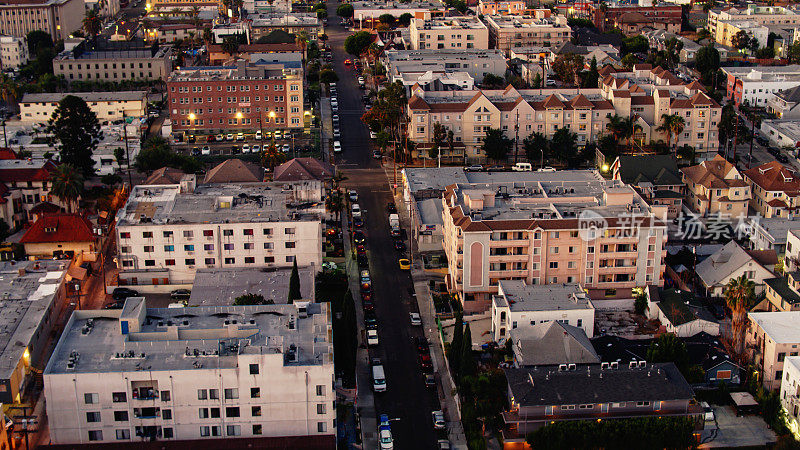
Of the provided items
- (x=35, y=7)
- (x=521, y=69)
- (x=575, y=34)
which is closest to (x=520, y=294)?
(x=521, y=69)

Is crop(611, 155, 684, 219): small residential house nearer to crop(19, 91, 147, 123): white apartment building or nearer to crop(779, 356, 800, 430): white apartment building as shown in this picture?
crop(779, 356, 800, 430): white apartment building

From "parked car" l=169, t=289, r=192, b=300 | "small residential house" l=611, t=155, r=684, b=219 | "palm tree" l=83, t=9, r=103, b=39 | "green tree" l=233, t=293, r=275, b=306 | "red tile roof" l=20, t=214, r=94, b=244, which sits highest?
"palm tree" l=83, t=9, r=103, b=39

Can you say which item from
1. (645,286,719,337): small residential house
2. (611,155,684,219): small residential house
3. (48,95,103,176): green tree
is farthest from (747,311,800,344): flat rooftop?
(48,95,103,176): green tree

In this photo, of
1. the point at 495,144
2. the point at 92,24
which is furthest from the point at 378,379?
the point at 92,24

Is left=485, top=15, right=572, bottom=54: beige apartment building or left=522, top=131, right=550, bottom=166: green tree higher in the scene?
left=485, top=15, right=572, bottom=54: beige apartment building

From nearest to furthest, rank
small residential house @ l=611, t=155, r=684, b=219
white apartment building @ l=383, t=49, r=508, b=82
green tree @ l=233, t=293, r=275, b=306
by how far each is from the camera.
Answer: green tree @ l=233, t=293, r=275, b=306, small residential house @ l=611, t=155, r=684, b=219, white apartment building @ l=383, t=49, r=508, b=82

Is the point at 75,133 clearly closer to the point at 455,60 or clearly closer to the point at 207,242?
the point at 207,242

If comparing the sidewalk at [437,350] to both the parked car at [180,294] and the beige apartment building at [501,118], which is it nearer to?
the parked car at [180,294]
